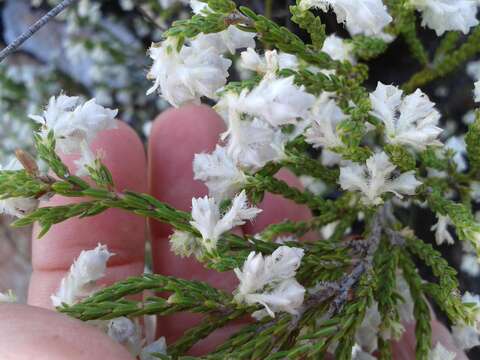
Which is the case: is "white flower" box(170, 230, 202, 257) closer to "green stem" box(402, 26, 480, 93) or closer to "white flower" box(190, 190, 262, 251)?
"white flower" box(190, 190, 262, 251)

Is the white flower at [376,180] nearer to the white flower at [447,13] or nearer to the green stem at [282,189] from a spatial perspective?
the green stem at [282,189]

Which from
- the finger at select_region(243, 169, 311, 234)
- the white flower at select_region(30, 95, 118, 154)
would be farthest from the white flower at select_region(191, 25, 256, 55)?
the finger at select_region(243, 169, 311, 234)

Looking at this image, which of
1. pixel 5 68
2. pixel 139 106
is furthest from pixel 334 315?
pixel 5 68

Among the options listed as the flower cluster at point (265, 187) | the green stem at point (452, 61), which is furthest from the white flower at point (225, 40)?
the green stem at point (452, 61)

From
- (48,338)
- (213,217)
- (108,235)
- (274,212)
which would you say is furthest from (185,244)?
(274,212)

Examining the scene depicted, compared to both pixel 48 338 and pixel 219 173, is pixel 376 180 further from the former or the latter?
pixel 48 338
